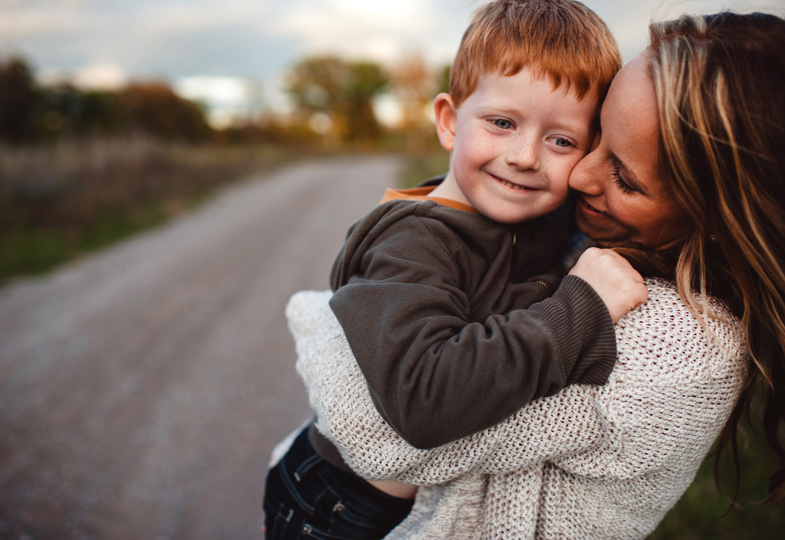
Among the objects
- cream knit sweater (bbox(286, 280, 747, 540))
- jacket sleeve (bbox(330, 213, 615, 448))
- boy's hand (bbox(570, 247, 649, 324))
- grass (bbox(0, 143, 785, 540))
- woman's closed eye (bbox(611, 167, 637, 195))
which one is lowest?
grass (bbox(0, 143, 785, 540))

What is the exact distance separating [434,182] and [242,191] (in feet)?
39.5

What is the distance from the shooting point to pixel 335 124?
3850 cm

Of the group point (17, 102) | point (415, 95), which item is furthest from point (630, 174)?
point (415, 95)

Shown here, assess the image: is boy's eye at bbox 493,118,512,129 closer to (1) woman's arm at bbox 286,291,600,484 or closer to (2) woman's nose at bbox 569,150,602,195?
(2) woman's nose at bbox 569,150,602,195

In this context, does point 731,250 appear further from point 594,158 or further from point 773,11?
point 773,11

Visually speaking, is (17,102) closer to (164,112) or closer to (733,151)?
(164,112)

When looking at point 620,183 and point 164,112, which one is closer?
point 620,183

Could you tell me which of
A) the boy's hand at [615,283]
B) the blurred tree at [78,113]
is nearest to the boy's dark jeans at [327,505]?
the boy's hand at [615,283]

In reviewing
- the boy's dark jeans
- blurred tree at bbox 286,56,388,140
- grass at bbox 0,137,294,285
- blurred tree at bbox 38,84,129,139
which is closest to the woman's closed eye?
the boy's dark jeans

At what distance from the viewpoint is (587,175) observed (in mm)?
1302

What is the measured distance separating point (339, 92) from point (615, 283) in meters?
40.1

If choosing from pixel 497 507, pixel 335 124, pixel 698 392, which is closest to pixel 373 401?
pixel 497 507

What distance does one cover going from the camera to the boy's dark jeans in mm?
1455

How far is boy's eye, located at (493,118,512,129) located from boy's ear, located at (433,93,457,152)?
0.79 ft
